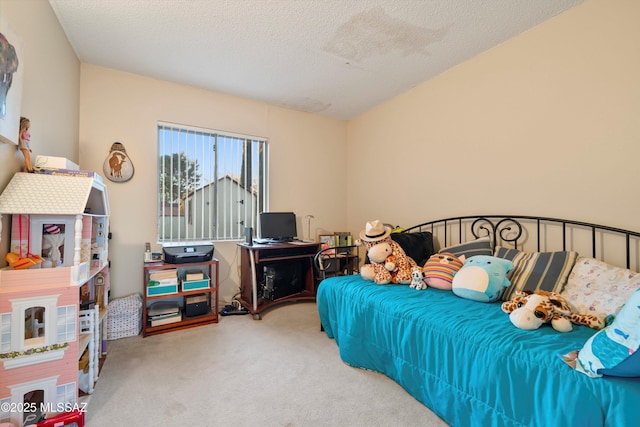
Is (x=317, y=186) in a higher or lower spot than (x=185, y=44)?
lower

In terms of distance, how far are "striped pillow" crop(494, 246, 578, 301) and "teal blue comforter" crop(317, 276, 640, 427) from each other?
0.25m

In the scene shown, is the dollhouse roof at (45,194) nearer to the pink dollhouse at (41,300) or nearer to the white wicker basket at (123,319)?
the pink dollhouse at (41,300)

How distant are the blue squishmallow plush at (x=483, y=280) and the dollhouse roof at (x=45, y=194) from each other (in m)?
2.36

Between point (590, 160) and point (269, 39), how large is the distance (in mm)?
2502

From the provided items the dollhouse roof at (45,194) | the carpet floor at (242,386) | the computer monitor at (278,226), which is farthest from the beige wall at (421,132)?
the carpet floor at (242,386)

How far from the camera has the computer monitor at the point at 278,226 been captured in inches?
133

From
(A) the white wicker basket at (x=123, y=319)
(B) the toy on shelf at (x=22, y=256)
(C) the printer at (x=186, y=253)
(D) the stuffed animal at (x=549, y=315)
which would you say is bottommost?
(A) the white wicker basket at (x=123, y=319)

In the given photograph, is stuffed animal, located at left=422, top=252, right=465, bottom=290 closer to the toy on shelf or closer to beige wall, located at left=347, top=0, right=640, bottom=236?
beige wall, located at left=347, top=0, right=640, bottom=236

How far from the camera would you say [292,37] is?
2.22m

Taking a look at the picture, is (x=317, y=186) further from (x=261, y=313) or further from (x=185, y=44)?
(x=185, y=44)

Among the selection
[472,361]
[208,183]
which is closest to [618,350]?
[472,361]

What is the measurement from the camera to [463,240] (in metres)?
2.63

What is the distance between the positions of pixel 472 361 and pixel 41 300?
214 cm

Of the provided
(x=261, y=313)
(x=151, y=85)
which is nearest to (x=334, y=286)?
(x=261, y=313)
